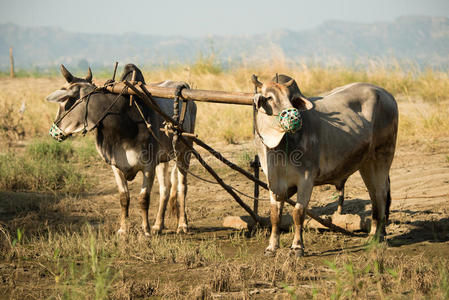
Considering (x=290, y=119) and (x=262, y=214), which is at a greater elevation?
(x=290, y=119)

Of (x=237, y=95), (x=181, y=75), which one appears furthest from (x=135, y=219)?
(x=181, y=75)

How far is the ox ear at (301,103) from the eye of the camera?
5.38 metres

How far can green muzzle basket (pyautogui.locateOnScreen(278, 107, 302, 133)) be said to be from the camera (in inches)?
197

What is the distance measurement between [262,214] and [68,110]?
9.98 feet

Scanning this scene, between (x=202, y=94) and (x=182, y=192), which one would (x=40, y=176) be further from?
(x=202, y=94)

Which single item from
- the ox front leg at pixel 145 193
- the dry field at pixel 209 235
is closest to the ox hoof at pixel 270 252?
the dry field at pixel 209 235

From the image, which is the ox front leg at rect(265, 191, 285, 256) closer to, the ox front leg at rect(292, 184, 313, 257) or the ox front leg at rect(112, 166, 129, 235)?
the ox front leg at rect(292, 184, 313, 257)

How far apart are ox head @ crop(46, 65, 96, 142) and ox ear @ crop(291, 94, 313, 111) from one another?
7.72 feet

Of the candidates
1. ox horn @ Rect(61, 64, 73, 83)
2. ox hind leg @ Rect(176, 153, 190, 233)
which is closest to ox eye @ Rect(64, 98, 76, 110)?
ox horn @ Rect(61, 64, 73, 83)

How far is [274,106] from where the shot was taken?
17.2 feet

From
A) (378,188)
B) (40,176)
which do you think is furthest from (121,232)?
(40,176)

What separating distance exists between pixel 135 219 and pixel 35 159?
11.5ft

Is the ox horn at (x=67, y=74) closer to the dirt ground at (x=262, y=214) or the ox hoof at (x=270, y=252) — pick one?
the dirt ground at (x=262, y=214)

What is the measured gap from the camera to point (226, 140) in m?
11.7
